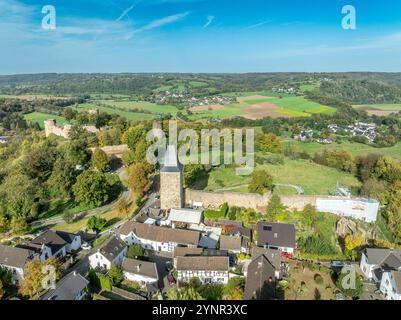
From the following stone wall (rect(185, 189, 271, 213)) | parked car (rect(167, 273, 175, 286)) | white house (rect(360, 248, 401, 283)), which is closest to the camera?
parked car (rect(167, 273, 175, 286))

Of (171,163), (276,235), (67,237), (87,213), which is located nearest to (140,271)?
(67,237)

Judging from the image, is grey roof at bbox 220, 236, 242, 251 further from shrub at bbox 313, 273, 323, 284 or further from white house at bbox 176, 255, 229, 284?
shrub at bbox 313, 273, 323, 284

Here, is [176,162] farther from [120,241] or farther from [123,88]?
[123,88]

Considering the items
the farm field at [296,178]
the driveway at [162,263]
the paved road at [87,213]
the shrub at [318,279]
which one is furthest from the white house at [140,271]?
the farm field at [296,178]

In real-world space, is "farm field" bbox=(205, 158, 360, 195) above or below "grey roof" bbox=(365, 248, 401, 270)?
above

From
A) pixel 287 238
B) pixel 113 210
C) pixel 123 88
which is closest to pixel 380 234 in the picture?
pixel 287 238

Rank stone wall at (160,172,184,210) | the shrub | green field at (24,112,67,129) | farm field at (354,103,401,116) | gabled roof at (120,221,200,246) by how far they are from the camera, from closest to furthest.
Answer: the shrub
gabled roof at (120,221,200,246)
stone wall at (160,172,184,210)
green field at (24,112,67,129)
farm field at (354,103,401,116)

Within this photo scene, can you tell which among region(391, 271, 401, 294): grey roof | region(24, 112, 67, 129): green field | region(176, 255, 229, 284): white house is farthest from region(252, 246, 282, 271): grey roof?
region(24, 112, 67, 129): green field
